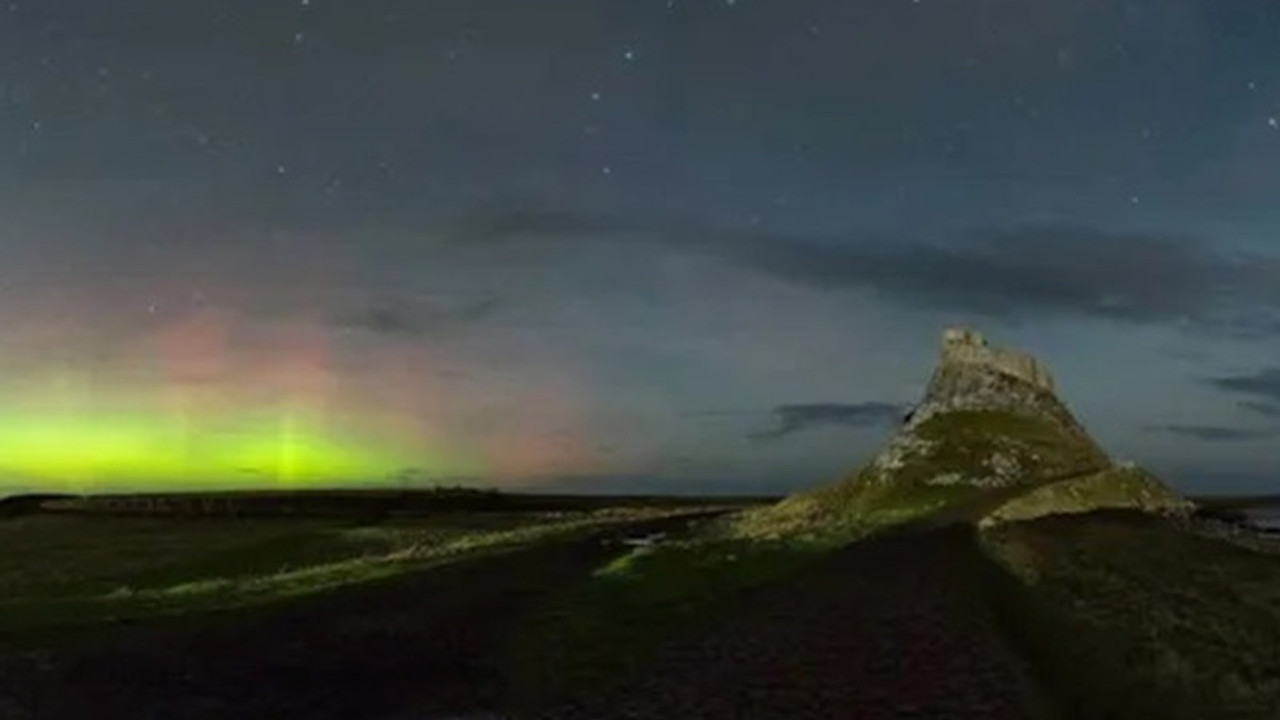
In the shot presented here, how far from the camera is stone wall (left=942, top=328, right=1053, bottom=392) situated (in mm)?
125438

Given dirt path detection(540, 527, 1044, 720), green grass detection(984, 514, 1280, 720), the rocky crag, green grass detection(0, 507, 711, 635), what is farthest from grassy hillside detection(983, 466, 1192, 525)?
dirt path detection(540, 527, 1044, 720)

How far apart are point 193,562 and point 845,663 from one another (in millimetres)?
48680

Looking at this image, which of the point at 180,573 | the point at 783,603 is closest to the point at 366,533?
the point at 180,573

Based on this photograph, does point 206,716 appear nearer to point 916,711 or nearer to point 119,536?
point 916,711

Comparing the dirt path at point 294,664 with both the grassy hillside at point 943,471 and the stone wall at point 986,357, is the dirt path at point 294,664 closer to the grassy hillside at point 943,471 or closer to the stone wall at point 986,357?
the grassy hillside at point 943,471

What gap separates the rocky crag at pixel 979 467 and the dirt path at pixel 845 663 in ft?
94.2

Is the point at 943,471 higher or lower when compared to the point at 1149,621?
higher

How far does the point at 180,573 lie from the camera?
64.2m

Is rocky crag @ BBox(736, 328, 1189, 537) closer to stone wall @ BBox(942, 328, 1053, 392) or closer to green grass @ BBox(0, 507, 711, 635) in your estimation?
stone wall @ BBox(942, 328, 1053, 392)

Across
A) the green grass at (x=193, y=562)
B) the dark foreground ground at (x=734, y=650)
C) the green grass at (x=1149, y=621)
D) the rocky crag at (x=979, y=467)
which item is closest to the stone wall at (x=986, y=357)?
the rocky crag at (x=979, y=467)

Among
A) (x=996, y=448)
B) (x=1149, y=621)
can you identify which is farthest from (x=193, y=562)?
(x=996, y=448)

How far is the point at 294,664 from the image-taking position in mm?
34312

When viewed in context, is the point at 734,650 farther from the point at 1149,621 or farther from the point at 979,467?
the point at 979,467

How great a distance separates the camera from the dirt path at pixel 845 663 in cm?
2756
